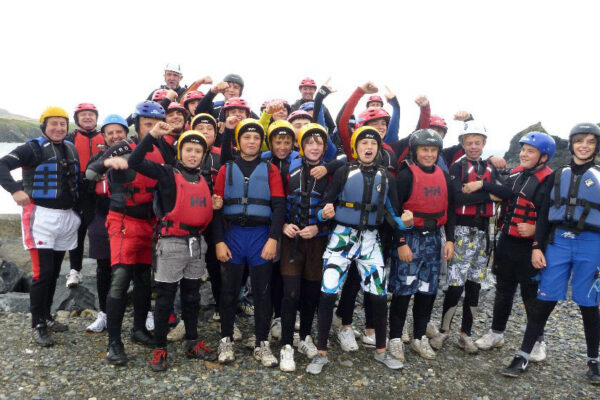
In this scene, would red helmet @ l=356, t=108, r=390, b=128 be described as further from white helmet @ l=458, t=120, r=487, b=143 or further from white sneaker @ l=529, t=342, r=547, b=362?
white sneaker @ l=529, t=342, r=547, b=362

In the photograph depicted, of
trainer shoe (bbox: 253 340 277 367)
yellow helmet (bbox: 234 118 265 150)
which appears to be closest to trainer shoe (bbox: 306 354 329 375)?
trainer shoe (bbox: 253 340 277 367)

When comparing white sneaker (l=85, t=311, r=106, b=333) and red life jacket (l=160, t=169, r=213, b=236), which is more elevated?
red life jacket (l=160, t=169, r=213, b=236)

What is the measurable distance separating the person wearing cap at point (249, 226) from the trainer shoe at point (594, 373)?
16.6ft

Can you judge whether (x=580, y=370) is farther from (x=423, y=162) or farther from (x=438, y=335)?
(x=423, y=162)

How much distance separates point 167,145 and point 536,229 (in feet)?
20.6

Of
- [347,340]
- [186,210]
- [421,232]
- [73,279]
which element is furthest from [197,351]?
[73,279]

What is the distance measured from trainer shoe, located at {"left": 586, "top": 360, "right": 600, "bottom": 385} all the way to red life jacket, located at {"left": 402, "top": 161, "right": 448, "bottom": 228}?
330 centimetres

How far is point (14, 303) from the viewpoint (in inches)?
311

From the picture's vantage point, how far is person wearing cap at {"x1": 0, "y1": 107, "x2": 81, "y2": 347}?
237 inches

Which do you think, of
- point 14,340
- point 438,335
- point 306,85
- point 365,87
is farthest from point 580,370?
point 14,340

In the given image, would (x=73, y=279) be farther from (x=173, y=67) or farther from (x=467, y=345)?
(x=467, y=345)

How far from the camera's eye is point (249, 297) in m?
8.55

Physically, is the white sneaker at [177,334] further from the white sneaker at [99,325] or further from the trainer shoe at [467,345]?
the trainer shoe at [467,345]

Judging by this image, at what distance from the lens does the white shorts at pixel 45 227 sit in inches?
237
